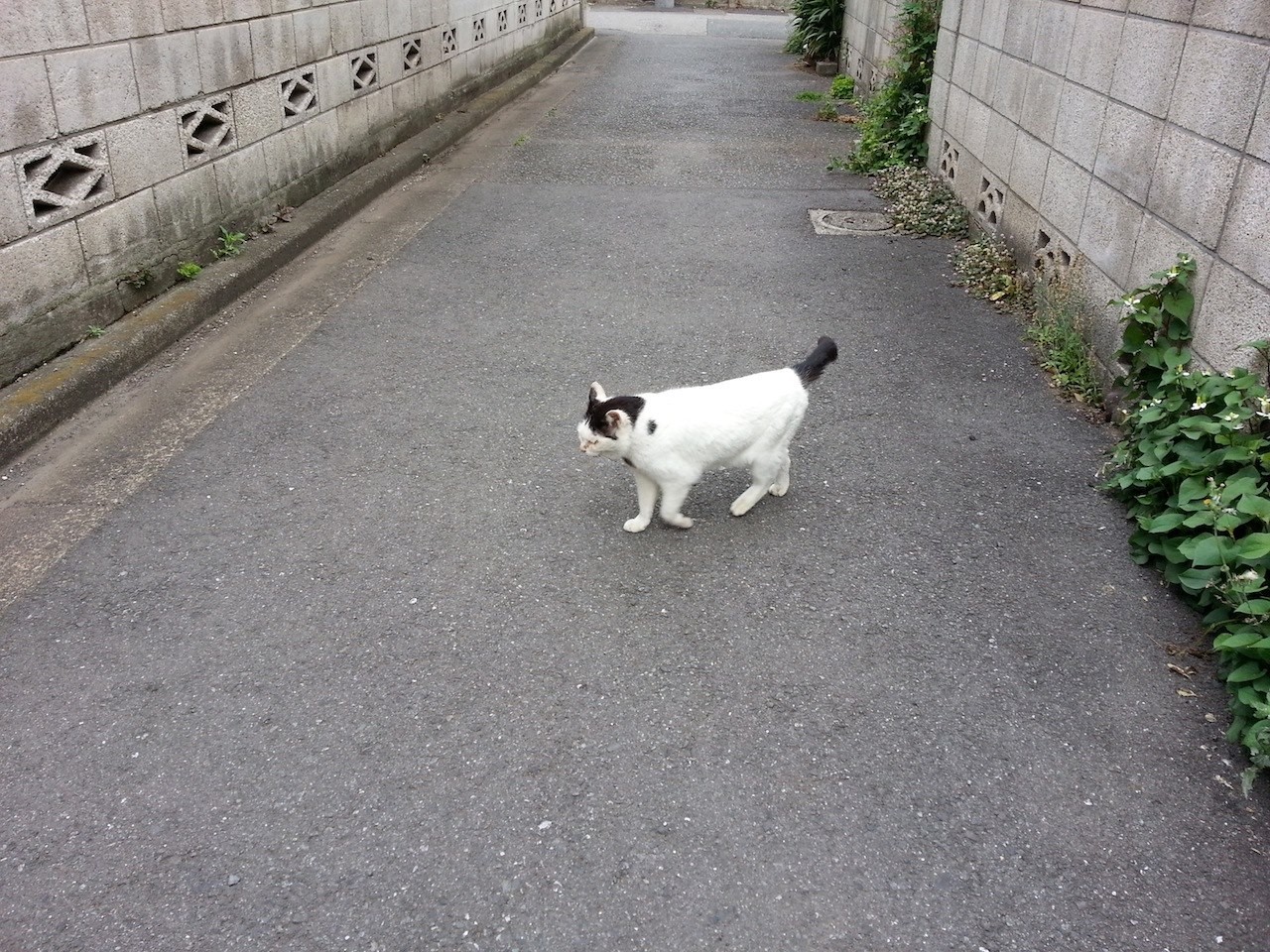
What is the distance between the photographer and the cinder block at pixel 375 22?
8.59 metres

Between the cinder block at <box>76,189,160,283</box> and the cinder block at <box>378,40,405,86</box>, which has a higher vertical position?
the cinder block at <box>378,40,405,86</box>

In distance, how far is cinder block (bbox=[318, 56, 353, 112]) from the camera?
7.83m

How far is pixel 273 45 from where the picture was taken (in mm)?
7012

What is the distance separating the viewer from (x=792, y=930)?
236 centimetres

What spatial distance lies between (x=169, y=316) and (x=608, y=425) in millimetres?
3302

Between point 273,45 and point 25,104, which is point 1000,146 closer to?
point 273,45

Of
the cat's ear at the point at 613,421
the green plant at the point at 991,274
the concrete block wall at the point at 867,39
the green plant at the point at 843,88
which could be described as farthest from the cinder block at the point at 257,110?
the green plant at the point at 843,88

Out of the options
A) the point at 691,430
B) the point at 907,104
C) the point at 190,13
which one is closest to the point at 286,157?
the point at 190,13

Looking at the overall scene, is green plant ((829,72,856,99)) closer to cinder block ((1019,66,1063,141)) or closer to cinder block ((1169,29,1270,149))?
cinder block ((1019,66,1063,141))

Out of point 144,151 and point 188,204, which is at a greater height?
point 144,151

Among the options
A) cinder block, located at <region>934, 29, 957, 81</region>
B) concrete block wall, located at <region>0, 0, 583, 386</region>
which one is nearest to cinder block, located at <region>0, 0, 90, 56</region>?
concrete block wall, located at <region>0, 0, 583, 386</region>

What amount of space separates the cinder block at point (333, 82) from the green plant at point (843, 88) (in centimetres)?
769

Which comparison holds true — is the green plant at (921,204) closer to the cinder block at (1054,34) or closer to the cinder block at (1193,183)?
the cinder block at (1054,34)

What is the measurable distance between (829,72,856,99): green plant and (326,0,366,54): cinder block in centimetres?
745
